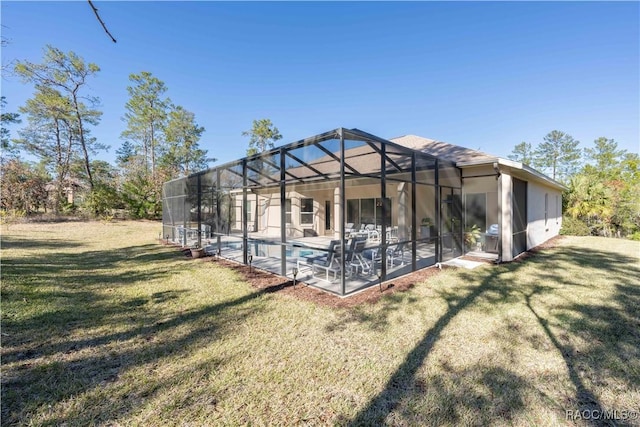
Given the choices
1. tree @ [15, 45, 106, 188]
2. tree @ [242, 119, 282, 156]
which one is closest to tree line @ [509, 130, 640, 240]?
tree @ [242, 119, 282, 156]

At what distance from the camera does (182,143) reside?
31141 mm

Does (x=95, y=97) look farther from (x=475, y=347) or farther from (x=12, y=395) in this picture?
(x=475, y=347)

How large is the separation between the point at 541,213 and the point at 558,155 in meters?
34.3

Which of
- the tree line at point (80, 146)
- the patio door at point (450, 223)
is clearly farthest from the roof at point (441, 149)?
the tree line at point (80, 146)

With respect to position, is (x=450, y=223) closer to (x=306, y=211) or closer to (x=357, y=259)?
(x=357, y=259)

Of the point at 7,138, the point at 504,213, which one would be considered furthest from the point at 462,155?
the point at 7,138

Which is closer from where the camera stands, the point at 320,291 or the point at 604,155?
the point at 320,291

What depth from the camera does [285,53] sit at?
13703mm

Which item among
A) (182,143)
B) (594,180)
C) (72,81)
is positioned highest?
(72,81)

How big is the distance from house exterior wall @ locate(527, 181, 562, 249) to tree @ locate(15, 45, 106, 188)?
31979 mm

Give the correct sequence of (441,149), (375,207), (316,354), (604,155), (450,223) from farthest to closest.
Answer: (604,155) < (375,207) < (441,149) < (450,223) < (316,354)

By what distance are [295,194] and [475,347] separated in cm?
1253

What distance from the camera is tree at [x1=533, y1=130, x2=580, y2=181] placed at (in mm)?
34750

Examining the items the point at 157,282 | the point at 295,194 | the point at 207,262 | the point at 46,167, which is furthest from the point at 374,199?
the point at 46,167
